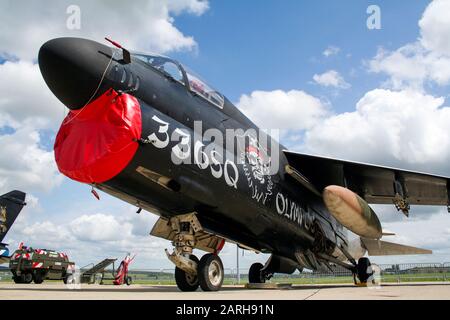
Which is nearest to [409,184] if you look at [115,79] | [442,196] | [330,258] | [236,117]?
[442,196]

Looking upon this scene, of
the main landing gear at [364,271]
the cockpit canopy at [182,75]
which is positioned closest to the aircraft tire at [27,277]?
the main landing gear at [364,271]

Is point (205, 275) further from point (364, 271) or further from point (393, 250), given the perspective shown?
point (393, 250)

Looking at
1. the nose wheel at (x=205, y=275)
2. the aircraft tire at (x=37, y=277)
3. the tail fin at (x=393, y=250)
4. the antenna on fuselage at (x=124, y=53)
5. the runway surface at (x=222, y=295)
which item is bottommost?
the aircraft tire at (x=37, y=277)

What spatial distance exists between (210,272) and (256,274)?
4625 mm

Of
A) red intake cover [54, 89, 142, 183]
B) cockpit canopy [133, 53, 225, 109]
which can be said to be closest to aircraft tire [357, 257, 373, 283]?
cockpit canopy [133, 53, 225, 109]

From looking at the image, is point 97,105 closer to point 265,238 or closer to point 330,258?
point 265,238

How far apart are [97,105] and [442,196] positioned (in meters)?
10.9

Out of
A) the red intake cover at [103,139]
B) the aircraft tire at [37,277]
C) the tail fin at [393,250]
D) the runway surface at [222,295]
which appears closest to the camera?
the runway surface at [222,295]

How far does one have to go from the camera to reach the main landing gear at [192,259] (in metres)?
7.39

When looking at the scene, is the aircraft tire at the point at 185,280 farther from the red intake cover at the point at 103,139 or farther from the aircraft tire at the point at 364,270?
the aircraft tire at the point at 364,270

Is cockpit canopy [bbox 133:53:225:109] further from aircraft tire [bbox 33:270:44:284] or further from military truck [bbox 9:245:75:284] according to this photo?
aircraft tire [bbox 33:270:44:284]

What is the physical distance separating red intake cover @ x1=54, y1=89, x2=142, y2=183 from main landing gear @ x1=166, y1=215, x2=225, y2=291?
2.00 metres

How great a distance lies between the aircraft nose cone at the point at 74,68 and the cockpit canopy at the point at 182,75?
41.5 inches

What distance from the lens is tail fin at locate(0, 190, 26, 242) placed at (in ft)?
67.9
